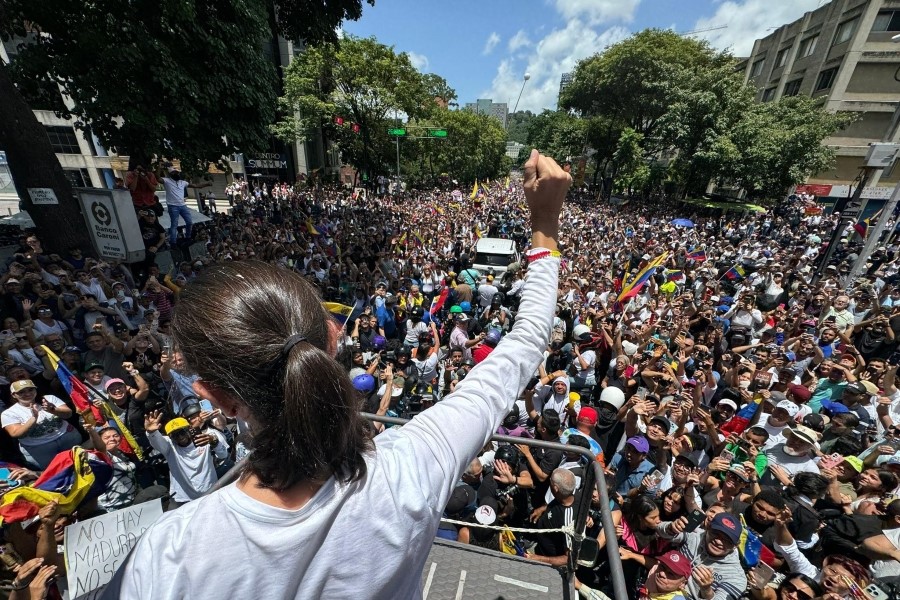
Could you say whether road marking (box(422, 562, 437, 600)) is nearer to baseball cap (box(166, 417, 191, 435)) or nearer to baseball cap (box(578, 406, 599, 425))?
baseball cap (box(166, 417, 191, 435))

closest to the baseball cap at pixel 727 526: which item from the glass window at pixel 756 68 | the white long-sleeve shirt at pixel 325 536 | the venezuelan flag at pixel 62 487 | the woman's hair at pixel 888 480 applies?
the woman's hair at pixel 888 480

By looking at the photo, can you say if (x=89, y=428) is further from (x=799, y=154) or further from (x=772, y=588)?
(x=799, y=154)

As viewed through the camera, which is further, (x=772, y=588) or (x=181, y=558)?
(x=772, y=588)

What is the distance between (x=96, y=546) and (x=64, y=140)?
40.4m

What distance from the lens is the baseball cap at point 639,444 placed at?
409 cm

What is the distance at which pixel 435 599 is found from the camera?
216 cm

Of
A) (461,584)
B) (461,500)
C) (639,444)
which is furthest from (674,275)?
(461,584)

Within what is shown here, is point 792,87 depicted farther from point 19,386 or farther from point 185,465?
point 19,386

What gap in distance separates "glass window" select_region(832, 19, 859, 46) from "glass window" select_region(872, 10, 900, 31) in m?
1.14

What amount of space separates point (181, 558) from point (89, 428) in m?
4.11

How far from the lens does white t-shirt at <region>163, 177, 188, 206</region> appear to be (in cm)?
1027

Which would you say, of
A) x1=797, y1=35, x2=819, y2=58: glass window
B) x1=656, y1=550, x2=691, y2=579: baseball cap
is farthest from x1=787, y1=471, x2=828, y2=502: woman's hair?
x1=797, y1=35, x2=819, y2=58: glass window

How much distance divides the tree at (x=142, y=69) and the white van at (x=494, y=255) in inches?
299

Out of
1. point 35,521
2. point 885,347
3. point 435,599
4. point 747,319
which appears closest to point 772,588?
point 435,599
